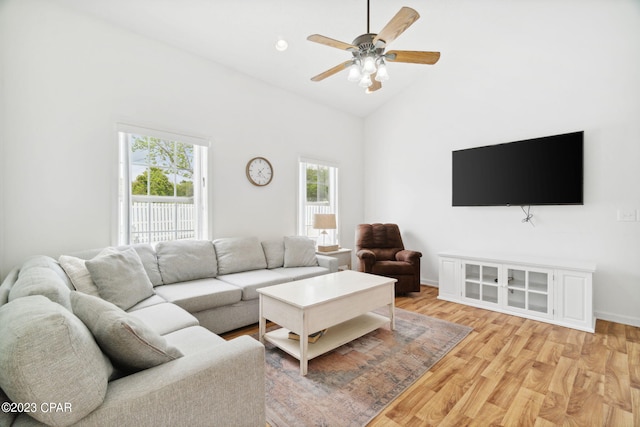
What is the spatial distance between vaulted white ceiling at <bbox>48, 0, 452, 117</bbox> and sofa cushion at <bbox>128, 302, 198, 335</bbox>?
2755 mm

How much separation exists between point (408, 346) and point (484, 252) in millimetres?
2184

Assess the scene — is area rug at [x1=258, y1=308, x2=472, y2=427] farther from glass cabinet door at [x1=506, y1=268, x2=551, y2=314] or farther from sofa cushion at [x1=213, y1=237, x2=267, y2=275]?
sofa cushion at [x1=213, y1=237, x2=267, y2=275]

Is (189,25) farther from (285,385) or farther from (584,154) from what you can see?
(584,154)

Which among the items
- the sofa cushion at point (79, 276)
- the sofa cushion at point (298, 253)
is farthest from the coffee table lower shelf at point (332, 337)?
the sofa cushion at point (79, 276)

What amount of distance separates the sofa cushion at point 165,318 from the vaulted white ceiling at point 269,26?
2755mm

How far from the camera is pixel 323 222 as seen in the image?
4.38 meters

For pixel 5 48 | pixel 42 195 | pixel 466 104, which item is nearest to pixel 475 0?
pixel 466 104

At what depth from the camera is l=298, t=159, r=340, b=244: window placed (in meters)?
4.68

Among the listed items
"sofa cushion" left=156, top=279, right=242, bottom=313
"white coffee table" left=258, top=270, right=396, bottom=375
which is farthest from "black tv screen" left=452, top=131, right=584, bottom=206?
"sofa cushion" left=156, top=279, right=242, bottom=313

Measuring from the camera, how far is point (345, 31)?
11.0 ft

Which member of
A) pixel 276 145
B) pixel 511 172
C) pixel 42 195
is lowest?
pixel 42 195

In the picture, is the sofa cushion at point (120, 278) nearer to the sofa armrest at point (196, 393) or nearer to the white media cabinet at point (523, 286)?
the sofa armrest at point (196, 393)

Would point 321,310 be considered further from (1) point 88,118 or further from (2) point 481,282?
(1) point 88,118

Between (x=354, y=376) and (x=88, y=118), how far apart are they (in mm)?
3279
